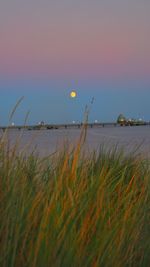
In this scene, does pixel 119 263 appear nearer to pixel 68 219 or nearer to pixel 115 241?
pixel 115 241

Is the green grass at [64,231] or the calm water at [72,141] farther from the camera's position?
the calm water at [72,141]

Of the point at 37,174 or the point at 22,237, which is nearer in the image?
the point at 22,237

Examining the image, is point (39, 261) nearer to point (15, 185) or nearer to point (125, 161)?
point (15, 185)

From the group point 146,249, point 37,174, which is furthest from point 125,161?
point 146,249

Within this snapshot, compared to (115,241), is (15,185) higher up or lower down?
higher up

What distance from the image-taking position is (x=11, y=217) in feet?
8.97

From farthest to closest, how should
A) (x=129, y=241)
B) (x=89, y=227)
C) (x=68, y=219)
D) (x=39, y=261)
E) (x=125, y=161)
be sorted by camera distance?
1. (x=125, y=161)
2. (x=129, y=241)
3. (x=89, y=227)
4. (x=68, y=219)
5. (x=39, y=261)

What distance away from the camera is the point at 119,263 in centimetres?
266

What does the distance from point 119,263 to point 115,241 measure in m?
0.11

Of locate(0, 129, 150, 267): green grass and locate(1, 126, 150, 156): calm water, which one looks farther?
locate(1, 126, 150, 156): calm water

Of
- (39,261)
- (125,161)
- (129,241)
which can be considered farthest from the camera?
(125,161)

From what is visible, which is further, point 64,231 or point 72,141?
point 72,141

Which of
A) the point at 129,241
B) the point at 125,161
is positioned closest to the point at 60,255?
the point at 129,241

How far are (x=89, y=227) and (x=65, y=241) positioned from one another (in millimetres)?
278
